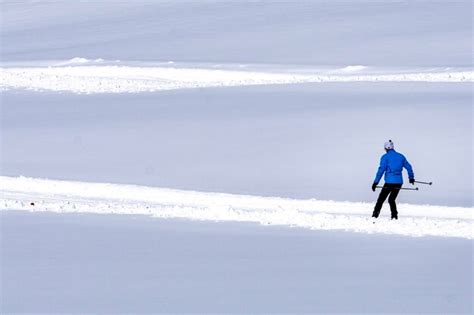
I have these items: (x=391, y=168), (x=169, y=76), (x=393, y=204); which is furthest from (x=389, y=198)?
(x=169, y=76)

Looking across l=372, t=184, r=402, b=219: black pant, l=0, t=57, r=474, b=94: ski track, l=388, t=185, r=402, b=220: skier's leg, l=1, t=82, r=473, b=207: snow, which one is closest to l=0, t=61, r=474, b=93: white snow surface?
l=0, t=57, r=474, b=94: ski track

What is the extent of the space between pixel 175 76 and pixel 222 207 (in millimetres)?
14388

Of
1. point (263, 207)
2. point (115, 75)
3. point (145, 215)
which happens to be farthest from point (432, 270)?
point (115, 75)

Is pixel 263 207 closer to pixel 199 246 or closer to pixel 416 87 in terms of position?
pixel 199 246

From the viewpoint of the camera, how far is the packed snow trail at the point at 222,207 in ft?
43.6

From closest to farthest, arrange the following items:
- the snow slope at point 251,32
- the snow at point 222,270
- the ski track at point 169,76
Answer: the snow at point 222,270
the ski track at point 169,76
the snow slope at point 251,32

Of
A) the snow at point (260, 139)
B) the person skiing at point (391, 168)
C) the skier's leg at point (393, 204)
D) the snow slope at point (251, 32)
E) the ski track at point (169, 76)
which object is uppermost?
the snow slope at point (251, 32)

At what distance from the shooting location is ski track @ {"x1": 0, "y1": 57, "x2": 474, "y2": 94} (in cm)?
2597

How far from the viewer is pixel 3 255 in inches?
416

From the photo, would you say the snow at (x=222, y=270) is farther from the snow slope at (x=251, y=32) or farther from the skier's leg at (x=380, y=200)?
the snow slope at (x=251, y=32)

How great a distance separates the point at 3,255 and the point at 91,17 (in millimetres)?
35721

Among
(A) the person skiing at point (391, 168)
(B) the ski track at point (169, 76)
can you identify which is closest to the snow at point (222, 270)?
(A) the person skiing at point (391, 168)

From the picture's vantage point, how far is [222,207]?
14.8 m

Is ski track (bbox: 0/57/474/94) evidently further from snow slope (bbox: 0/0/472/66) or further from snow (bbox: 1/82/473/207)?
snow slope (bbox: 0/0/472/66)
